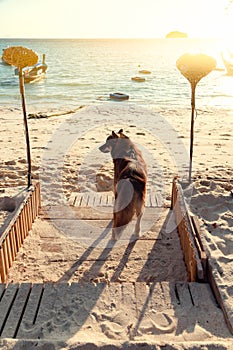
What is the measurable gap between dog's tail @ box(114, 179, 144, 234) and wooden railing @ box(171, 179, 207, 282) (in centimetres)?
82

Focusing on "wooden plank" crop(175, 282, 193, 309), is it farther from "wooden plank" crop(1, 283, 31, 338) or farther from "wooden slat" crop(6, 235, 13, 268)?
"wooden slat" crop(6, 235, 13, 268)

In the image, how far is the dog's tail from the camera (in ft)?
15.5

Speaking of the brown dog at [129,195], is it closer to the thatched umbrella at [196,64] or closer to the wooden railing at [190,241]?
the wooden railing at [190,241]

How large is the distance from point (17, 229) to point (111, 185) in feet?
10.6

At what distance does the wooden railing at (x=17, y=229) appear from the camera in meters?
4.41

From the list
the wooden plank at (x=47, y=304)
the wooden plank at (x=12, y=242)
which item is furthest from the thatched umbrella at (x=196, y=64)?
the wooden plank at (x=47, y=304)

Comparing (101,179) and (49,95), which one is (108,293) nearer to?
(101,179)

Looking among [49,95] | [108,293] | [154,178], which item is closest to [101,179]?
[154,178]

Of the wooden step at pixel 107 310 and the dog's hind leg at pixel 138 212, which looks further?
the dog's hind leg at pixel 138 212

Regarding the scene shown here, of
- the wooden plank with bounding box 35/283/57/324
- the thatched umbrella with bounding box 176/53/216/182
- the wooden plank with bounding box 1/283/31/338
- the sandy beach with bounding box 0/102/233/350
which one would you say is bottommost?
the sandy beach with bounding box 0/102/233/350

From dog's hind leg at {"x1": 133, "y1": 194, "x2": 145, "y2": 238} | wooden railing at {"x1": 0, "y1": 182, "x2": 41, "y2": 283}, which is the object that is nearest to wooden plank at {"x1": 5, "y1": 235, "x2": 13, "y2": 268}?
wooden railing at {"x1": 0, "y1": 182, "x2": 41, "y2": 283}

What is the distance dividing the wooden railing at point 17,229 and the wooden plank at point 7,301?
1.65ft

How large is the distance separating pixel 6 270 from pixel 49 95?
82.3ft

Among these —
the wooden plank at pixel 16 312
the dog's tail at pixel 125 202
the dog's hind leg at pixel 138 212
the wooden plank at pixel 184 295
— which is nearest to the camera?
the wooden plank at pixel 16 312
